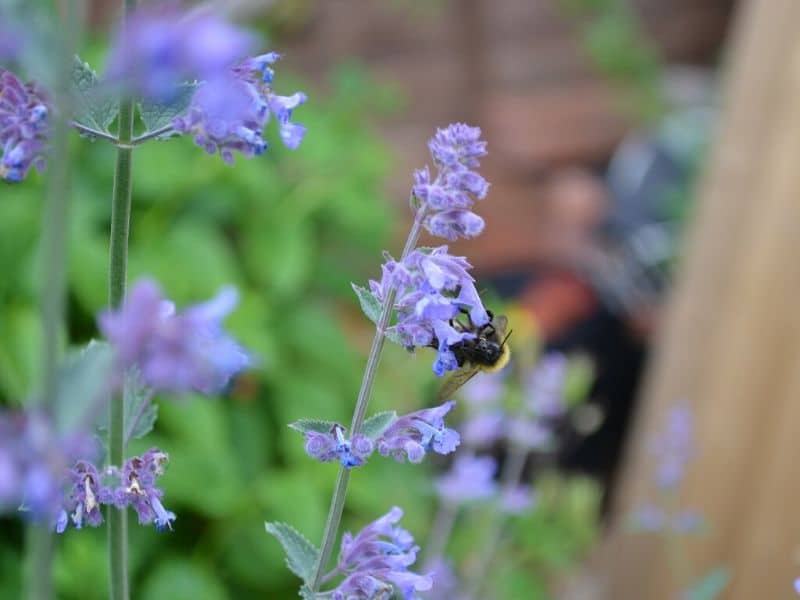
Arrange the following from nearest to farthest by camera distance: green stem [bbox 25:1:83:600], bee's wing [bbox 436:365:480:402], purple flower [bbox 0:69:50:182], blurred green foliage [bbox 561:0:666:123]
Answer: green stem [bbox 25:1:83:600], purple flower [bbox 0:69:50:182], bee's wing [bbox 436:365:480:402], blurred green foliage [bbox 561:0:666:123]

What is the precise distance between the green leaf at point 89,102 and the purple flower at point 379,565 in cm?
34

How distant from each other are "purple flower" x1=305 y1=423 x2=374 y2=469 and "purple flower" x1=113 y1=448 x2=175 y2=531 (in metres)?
0.11

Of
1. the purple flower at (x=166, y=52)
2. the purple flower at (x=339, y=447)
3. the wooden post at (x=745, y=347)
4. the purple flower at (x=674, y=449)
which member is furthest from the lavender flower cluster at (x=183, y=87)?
the wooden post at (x=745, y=347)

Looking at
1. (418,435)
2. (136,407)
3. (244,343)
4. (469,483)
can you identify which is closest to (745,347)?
(469,483)

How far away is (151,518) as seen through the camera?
724mm

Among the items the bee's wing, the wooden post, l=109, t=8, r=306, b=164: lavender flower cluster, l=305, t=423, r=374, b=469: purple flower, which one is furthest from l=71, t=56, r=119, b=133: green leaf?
the wooden post

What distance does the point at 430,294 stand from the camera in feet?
2.19

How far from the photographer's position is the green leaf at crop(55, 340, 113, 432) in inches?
18.9

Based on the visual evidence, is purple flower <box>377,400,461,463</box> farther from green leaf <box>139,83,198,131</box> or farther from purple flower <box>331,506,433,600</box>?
green leaf <box>139,83,198,131</box>

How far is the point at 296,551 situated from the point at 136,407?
15cm

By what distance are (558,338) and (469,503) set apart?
5.35 feet

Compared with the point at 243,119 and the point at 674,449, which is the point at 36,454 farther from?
the point at 674,449

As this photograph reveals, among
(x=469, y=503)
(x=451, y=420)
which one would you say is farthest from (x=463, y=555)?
(x=469, y=503)

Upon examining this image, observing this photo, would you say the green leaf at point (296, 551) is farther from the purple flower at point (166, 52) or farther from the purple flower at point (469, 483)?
the purple flower at point (469, 483)
